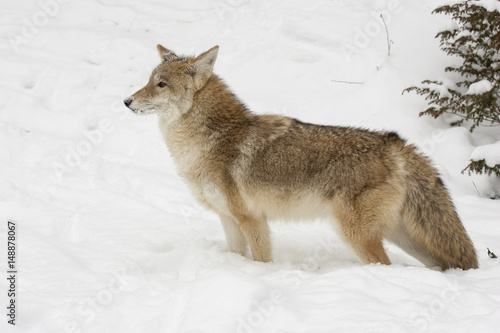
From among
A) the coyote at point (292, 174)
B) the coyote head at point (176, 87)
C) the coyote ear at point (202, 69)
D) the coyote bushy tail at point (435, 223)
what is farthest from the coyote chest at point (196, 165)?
the coyote bushy tail at point (435, 223)

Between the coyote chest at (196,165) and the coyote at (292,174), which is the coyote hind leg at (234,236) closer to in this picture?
the coyote at (292,174)

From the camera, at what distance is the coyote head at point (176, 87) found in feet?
17.4

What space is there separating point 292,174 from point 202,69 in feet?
5.32

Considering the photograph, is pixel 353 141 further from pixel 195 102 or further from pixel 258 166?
pixel 195 102

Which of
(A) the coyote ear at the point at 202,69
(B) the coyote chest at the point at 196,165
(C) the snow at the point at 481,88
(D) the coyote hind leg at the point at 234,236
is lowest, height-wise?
(D) the coyote hind leg at the point at 234,236

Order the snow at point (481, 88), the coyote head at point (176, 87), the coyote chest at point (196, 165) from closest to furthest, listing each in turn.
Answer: the coyote chest at point (196, 165) → the coyote head at point (176, 87) → the snow at point (481, 88)

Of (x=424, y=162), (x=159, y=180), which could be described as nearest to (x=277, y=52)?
(x=159, y=180)

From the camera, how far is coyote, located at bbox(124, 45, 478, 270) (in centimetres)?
473

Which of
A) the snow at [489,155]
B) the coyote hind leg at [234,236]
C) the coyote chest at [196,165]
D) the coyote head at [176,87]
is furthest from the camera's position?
the snow at [489,155]

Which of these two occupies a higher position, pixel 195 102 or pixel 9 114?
pixel 195 102

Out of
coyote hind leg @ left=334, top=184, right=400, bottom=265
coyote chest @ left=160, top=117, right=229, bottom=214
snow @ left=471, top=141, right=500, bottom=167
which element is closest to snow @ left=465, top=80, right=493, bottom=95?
snow @ left=471, top=141, right=500, bottom=167

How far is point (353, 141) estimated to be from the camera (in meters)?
5.06

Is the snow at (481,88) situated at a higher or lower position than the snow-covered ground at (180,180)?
higher

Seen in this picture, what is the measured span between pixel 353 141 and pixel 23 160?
5.35 metres
